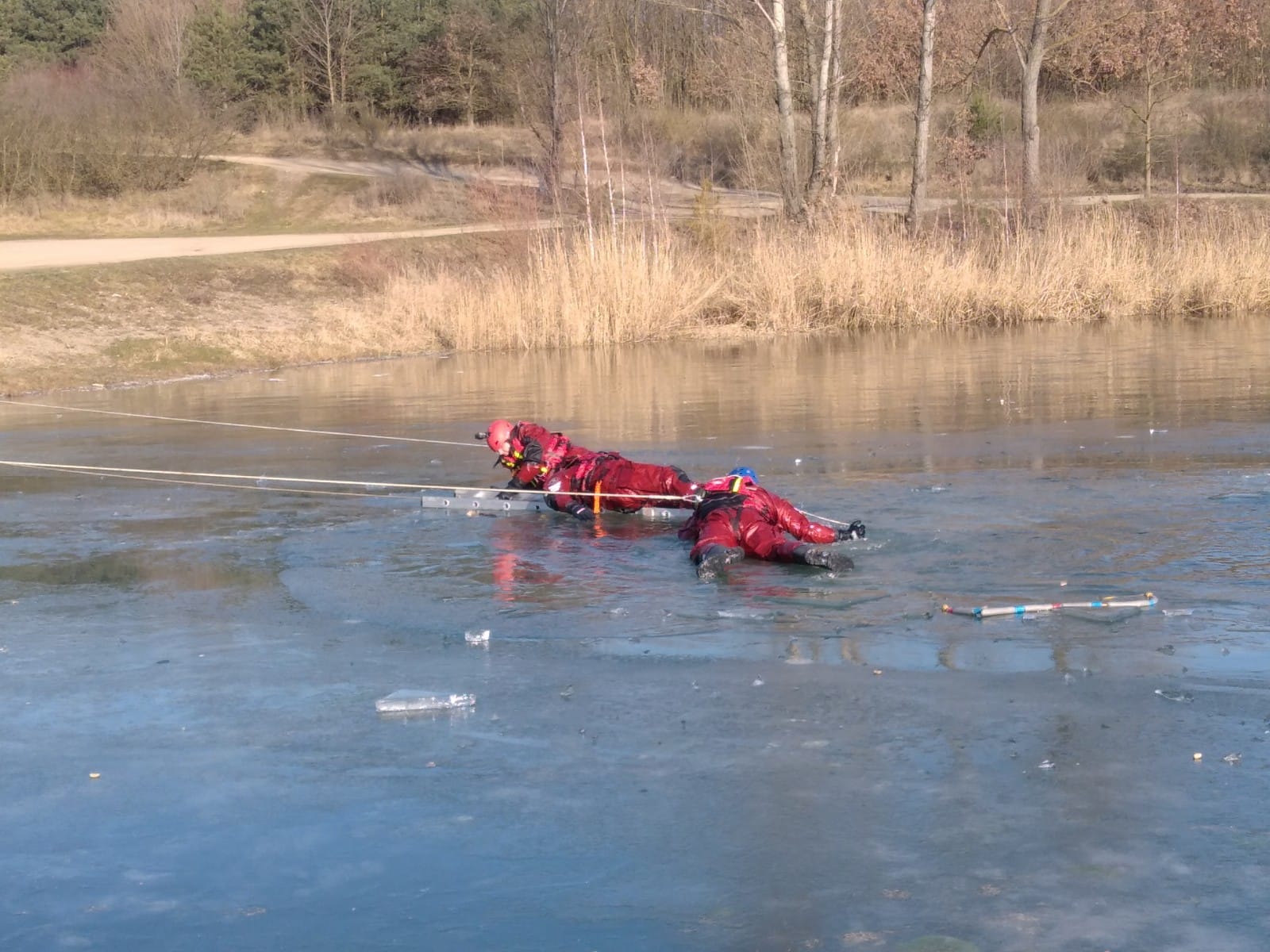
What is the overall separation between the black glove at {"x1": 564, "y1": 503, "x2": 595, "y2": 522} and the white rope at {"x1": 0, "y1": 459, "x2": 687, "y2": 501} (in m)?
0.08

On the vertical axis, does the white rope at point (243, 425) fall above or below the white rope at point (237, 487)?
above

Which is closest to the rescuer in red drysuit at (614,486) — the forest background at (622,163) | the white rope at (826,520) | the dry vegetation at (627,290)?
the white rope at (826,520)

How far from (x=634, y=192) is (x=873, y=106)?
61.0 ft

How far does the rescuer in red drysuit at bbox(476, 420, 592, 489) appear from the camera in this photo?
11.3 metres

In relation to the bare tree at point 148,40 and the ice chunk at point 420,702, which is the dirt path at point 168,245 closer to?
the bare tree at point 148,40

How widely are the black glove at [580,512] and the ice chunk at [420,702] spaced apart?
4.38 metres

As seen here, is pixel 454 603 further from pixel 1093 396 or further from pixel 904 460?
pixel 1093 396

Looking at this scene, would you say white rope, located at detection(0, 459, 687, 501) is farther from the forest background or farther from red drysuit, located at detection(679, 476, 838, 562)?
the forest background

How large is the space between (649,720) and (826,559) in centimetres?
249

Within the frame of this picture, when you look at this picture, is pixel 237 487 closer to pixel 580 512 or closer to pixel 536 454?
pixel 536 454

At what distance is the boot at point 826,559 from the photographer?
28.3 feet

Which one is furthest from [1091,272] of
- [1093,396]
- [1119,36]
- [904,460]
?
[1119,36]

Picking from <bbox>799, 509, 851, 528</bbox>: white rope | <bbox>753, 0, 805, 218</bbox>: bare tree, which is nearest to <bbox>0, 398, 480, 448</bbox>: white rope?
<bbox>799, 509, 851, 528</bbox>: white rope

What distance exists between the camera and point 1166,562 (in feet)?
28.1
